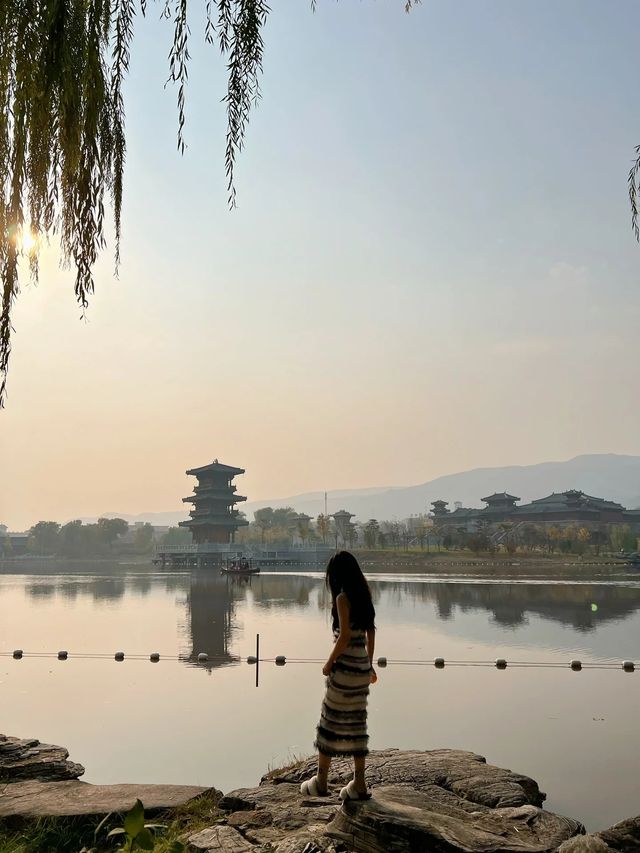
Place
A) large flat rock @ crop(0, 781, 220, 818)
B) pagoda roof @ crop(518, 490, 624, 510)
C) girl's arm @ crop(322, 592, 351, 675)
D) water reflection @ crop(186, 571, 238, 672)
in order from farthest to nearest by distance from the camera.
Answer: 1. pagoda roof @ crop(518, 490, 624, 510)
2. water reflection @ crop(186, 571, 238, 672)
3. large flat rock @ crop(0, 781, 220, 818)
4. girl's arm @ crop(322, 592, 351, 675)

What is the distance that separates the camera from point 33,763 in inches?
251

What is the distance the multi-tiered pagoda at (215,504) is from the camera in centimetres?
7119

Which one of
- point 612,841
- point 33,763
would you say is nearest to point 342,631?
point 612,841

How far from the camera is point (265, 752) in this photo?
815 cm

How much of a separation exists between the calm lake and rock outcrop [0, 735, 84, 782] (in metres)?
0.71

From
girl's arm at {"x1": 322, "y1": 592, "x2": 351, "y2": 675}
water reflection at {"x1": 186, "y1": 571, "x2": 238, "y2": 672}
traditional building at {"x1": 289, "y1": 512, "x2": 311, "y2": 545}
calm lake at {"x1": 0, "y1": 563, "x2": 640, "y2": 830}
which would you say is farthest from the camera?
traditional building at {"x1": 289, "y1": 512, "x2": 311, "y2": 545}

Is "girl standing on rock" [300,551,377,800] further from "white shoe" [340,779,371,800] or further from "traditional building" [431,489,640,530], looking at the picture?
"traditional building" [431,489,640,530]

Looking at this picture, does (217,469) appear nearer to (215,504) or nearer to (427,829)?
(215,504)

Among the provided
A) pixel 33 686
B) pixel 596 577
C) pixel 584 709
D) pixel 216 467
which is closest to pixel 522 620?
pixel 584 709

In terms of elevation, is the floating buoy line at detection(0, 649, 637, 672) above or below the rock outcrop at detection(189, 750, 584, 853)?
below

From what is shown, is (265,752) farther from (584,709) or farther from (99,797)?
(584,709)

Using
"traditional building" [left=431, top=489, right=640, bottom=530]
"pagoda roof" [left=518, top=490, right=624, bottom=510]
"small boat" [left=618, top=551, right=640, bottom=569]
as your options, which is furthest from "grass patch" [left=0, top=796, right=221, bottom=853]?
"pagoda roof" [left=518, top=490, right=624, bottom=510]

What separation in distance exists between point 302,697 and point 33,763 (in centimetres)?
518

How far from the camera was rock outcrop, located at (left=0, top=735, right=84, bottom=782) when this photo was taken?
20.2ft
